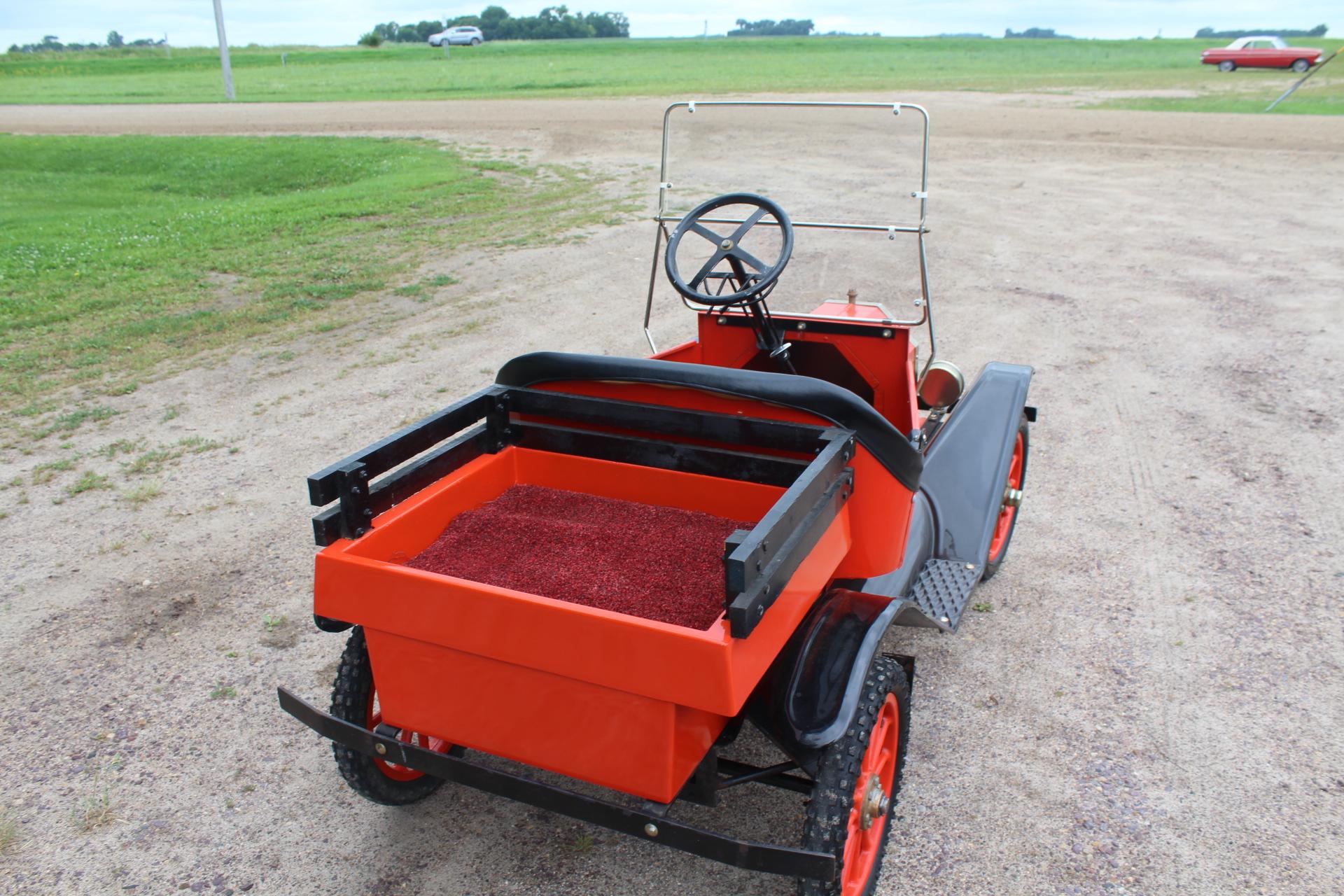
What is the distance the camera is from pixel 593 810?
205cm

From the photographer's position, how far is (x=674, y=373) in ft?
8.66

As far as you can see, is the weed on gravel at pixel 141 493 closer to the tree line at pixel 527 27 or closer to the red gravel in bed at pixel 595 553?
the red gravel in bed at pixel 595 553

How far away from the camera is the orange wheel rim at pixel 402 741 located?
2.52 metres

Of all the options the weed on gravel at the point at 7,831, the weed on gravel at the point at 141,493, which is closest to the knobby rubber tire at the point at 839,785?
the weed on gravel at the point at 7,831

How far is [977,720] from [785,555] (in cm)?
147

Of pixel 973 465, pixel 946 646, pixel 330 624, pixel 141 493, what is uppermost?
pixel 330 624

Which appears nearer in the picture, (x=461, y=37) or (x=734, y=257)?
(x=734, y=257)

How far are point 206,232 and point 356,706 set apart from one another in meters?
9.16

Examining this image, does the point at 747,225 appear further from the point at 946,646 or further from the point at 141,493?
A: the point at 141,493

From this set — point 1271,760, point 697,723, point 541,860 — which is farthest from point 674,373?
point 1271,760

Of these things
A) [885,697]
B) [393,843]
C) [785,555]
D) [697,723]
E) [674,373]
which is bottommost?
[393,843]

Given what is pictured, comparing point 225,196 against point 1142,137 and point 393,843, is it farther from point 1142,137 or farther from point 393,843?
point 1142,137

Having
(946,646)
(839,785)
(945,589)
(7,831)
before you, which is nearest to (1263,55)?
(946,646)

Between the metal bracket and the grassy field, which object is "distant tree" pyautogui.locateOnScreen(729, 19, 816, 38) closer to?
the grassy field
